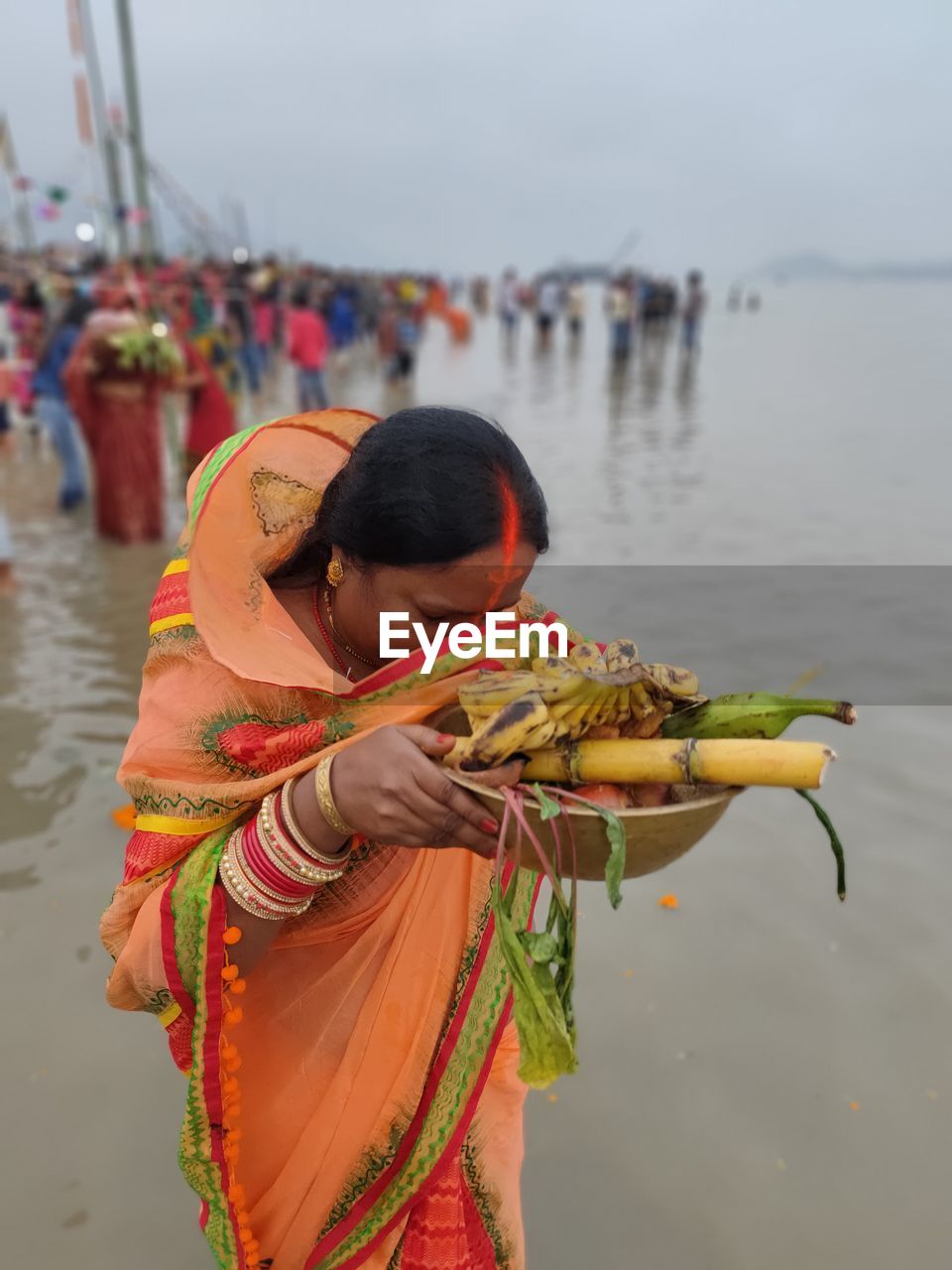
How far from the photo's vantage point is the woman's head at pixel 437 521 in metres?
1.33

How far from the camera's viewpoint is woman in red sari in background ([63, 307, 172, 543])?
6.46m

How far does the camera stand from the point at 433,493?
133cm

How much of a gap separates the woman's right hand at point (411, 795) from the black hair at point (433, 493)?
0.28 metres

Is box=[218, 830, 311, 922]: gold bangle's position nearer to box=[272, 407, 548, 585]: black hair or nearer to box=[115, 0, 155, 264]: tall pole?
box=[272, 407, 548, 585]: black hair

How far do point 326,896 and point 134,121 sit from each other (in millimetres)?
12596

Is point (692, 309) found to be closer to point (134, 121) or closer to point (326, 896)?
point (134, 121)

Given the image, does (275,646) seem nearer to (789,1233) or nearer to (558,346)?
(789,1233)

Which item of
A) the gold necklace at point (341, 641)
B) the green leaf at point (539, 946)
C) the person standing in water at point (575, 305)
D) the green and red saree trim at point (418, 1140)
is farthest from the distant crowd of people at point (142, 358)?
the person standing in water at point (575, 305)

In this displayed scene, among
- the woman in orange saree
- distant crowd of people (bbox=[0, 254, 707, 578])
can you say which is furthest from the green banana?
distant crowd of people (bbox=[0, 254, 707, 578])

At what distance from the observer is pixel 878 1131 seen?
2.34 m

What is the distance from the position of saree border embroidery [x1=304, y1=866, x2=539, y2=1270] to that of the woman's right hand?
0.48m

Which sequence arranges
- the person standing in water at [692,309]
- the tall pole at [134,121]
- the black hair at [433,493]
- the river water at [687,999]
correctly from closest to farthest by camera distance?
1. the black hair at [433,493]
2. the river water at [687,999]
3. the tall pole at [134,121]
4. the person standing in water at [692,309]

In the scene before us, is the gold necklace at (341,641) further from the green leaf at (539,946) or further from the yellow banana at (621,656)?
the green leaf at (539,946)

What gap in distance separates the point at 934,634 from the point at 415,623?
4488mm
